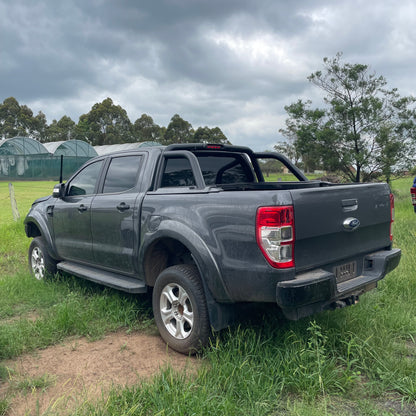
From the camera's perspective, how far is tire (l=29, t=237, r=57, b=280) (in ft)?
18.9

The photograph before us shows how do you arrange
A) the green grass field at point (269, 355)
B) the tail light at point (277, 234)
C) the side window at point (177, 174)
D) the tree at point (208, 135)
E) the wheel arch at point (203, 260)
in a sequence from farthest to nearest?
1. the tree at point (208, 135)
2. the side window at point (177, 174)
3. the wheel arch at point (203, 260)
4. the tail light at point (277, 234)
5. the green grass field at point (269, 355)

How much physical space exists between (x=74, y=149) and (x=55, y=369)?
4263 cm

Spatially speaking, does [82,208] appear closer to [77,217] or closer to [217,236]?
[77,217]

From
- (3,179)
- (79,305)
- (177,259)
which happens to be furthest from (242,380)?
(3,179)

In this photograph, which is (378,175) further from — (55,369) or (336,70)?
(55,369)

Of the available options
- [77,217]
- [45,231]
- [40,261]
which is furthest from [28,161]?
[77,217]

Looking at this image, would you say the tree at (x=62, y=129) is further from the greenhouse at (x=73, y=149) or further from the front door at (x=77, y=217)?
the front door at (x=77, y=217)

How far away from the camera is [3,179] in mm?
37875

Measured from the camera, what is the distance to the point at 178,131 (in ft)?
206

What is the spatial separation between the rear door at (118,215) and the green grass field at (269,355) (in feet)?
1.87

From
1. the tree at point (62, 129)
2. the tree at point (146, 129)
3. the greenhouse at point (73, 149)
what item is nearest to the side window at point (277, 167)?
the greenhouse at point (73, 149)

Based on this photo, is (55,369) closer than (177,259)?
Yes

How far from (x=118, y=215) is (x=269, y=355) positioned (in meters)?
2.01

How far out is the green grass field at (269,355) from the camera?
8.98ft
